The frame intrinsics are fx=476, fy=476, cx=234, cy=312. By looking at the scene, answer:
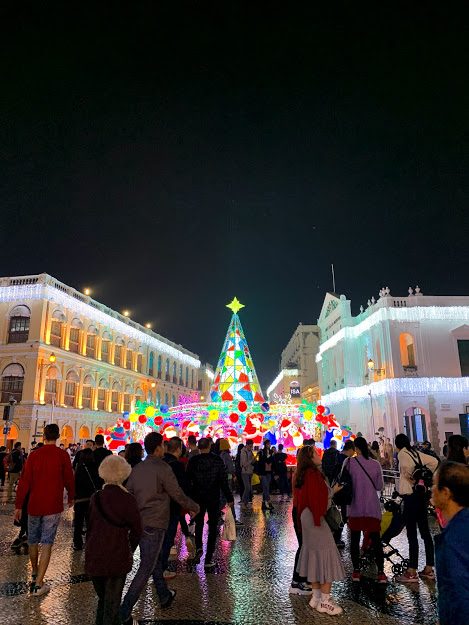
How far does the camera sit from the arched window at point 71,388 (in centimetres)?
3490

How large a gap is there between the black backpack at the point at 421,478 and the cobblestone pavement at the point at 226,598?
3.59 feet

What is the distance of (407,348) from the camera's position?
109 feet

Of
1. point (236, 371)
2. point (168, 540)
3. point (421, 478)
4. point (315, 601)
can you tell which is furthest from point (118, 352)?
point (315, 601)

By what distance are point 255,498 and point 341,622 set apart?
37.4 ft

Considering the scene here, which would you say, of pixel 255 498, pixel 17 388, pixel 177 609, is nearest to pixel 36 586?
pixel 177 609

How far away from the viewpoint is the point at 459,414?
1190 inches

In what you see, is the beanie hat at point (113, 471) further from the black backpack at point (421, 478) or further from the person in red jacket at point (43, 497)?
the black backpack at point (421, 478)

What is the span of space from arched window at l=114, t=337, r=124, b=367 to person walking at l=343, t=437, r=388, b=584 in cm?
3849

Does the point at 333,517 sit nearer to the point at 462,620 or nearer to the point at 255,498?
the point at 462,620

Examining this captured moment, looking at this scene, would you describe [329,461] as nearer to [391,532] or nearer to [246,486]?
[246,486]

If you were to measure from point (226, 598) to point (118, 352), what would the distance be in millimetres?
39385

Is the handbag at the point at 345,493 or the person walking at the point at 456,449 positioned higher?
the person walking at the point at 456,449

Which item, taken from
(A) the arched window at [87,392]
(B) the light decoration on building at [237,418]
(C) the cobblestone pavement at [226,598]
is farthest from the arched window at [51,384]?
(C) the cobblestone pavement at [226,598]

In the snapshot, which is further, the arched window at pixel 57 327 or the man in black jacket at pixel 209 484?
the arched window at pixel 57 327
